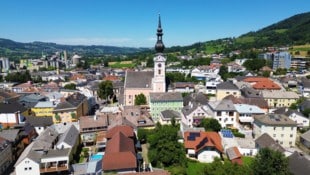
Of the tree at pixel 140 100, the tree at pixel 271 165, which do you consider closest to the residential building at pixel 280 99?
the tree at pixel 140 100

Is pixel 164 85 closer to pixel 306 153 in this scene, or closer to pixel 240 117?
pixel 240 117

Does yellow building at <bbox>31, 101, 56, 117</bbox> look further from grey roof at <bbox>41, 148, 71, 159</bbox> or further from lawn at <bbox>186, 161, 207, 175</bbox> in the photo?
lawn at <bbox>186, 161, 207, 175</bbox>

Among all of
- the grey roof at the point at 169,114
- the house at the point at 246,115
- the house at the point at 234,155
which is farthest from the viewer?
the grey roof at the point at 169,114

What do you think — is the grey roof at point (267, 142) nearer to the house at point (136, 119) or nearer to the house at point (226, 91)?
the house at point (136, 119)

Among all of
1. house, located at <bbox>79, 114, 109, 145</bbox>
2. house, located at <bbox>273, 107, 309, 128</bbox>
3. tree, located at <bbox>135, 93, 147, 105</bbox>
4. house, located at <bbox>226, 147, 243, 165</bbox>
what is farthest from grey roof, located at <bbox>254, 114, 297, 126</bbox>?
house, located at <bbox>79, 114, 109, 145</bbox>

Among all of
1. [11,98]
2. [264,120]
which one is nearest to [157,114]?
[264,120]

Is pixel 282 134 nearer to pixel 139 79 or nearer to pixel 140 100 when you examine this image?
pixel 140 100
